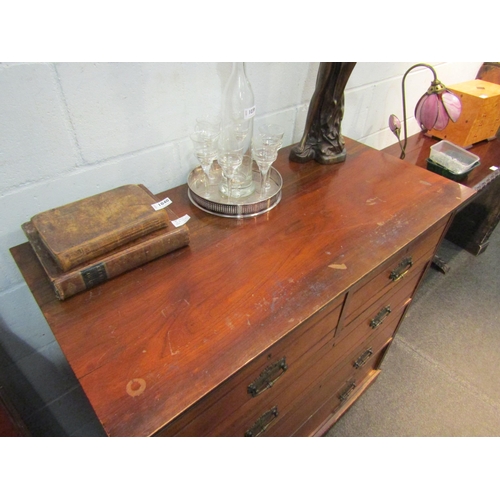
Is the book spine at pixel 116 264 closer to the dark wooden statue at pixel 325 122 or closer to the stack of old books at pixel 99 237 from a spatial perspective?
the stack of old books at pixel 99 237

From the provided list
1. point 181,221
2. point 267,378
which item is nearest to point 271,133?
point 181,221

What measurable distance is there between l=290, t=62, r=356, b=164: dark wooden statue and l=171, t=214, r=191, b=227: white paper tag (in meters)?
0.42

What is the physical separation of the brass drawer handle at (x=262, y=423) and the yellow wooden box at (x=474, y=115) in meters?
1.66

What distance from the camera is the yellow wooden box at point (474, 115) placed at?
5.31ft

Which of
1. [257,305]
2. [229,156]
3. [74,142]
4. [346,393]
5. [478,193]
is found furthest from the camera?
[478,193]

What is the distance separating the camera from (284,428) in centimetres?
93

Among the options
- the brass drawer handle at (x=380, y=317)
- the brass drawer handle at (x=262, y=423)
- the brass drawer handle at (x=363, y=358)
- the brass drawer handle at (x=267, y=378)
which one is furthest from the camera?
the brass drawer handle at (x=363, y=358)

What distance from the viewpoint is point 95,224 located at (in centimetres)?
64

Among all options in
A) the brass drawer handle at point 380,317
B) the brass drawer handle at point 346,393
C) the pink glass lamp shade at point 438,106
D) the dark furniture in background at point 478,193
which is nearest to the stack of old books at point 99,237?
the brass drawer handle at point 380,317

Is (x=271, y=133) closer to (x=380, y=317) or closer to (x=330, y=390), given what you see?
(x=380, y=317)

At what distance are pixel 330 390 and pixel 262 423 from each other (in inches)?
15.2

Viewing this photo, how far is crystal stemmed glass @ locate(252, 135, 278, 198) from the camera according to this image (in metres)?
0.83
